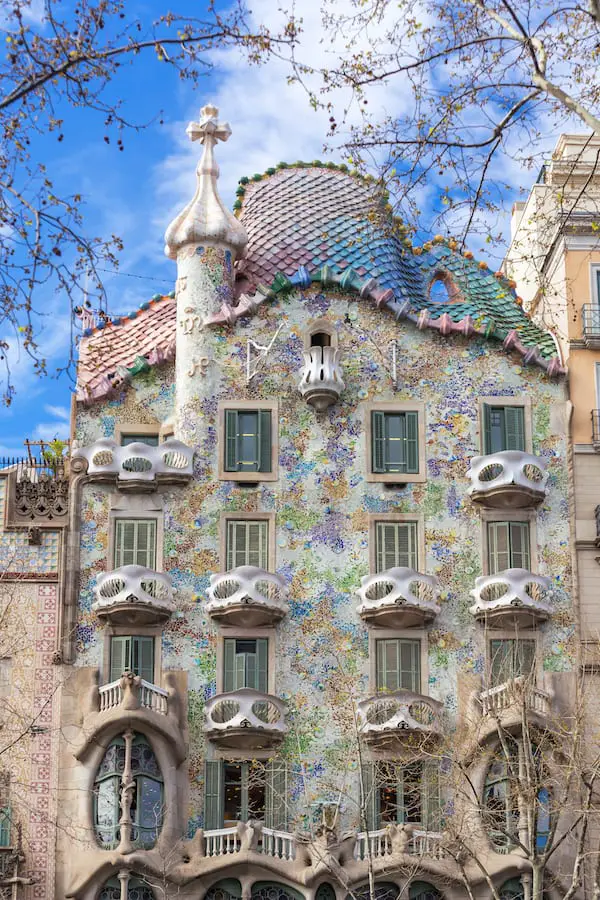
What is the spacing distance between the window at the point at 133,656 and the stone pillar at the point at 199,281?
14.5 feet

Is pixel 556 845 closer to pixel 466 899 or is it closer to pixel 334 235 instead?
pixel 466 899

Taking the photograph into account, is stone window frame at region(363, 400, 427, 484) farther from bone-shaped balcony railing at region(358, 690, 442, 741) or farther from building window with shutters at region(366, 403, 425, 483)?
bone-shaped balcony railing at region(358, 690, 442, 741)

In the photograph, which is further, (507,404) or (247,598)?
(507,404)

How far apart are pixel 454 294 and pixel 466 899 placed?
13.8 m

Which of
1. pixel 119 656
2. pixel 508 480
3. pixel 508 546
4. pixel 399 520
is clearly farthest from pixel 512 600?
pixel 119 656

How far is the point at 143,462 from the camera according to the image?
4166 cm

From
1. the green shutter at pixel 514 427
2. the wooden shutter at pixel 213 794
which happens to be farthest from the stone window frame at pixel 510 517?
Result: the wooden shutter at pixel 213 794

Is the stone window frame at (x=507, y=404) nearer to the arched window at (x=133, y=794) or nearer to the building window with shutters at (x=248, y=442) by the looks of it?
the building window with shutters at (x=248, y=442)

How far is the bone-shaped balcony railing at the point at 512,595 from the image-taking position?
133 feet

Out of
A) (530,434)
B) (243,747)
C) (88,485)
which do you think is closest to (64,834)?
(243,747)

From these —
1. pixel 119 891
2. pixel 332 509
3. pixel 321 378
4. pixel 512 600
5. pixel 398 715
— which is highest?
pixel 321 378

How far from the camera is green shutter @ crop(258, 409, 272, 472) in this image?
4209 cm

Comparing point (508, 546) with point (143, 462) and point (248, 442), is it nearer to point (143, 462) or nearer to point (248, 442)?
point (248, 442)

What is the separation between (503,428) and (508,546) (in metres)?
2.66
